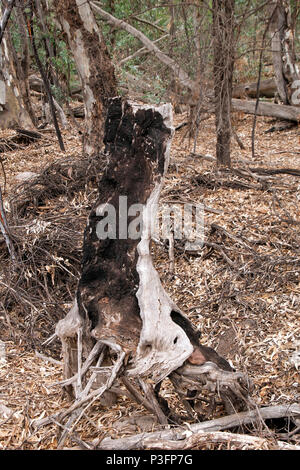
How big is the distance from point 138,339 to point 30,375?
970mm

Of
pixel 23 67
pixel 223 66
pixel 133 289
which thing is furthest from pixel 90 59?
pixel 133 289

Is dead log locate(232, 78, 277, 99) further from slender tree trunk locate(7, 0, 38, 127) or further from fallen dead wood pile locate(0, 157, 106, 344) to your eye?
fallen dead wood pile locate(0, 157, 106, 344)

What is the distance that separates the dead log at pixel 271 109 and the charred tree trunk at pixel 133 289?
7605mm

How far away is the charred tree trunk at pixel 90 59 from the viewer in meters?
6.40

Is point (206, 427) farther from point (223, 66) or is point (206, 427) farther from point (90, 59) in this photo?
point (90, 59)

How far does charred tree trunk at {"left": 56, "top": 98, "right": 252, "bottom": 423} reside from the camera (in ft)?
7.75

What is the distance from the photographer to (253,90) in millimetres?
11086

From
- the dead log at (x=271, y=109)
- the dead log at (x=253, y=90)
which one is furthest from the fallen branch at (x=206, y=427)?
the dead log at (x=253, y=90)

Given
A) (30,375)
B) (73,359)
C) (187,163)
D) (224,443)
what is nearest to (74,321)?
(73,359)

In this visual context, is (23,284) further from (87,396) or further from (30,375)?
(87,396)

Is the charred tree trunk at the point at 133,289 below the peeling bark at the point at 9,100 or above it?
below

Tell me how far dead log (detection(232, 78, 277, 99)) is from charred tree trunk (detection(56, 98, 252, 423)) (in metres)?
8.77

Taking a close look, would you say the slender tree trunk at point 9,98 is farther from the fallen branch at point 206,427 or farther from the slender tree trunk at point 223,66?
the fallen branch at point 206,427

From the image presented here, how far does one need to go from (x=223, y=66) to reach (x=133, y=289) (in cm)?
431
